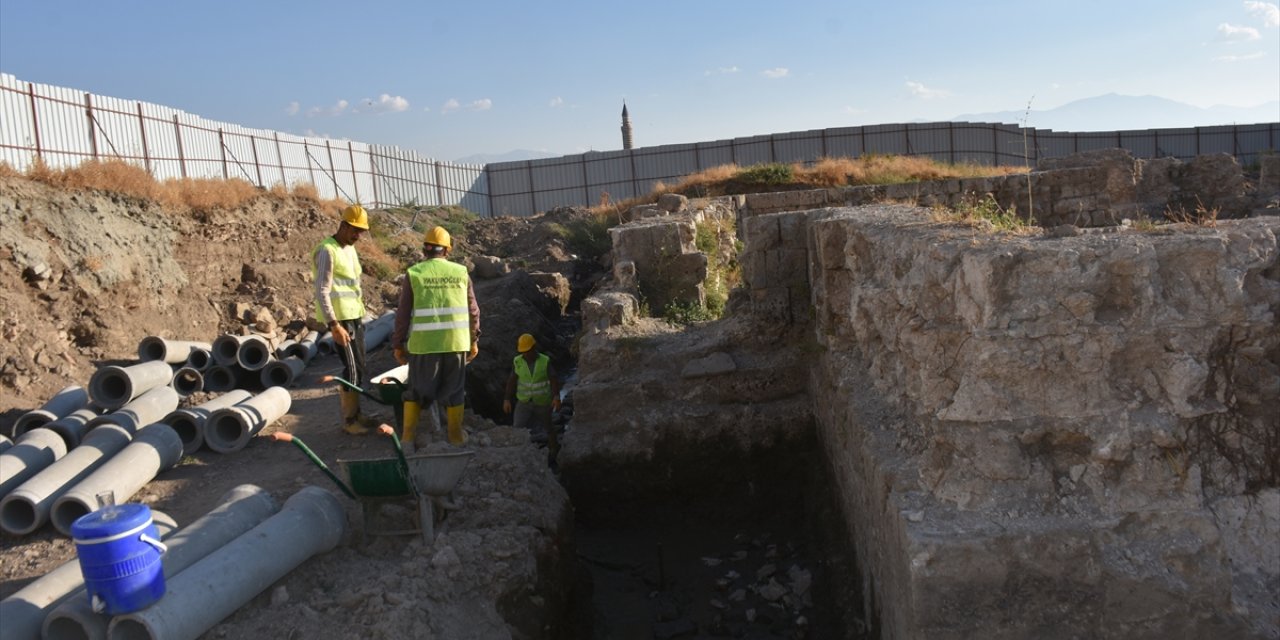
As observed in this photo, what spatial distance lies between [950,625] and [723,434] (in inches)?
138

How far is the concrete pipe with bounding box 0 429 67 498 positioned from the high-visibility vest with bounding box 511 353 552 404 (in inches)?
130

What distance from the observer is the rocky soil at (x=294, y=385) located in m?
4.16

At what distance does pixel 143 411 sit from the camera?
6.10 metres

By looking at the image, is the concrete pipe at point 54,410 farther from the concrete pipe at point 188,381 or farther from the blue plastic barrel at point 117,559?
the blue plastic barrel at point 117,559

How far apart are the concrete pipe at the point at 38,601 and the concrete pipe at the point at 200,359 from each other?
4.80m

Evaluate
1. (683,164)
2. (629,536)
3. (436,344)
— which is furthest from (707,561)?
(683,164)

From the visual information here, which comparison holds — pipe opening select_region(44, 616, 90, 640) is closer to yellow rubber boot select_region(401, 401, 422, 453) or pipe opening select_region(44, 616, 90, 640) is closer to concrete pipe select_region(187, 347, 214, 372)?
yellow rubber boot select_region(401, 401, 422, 453)

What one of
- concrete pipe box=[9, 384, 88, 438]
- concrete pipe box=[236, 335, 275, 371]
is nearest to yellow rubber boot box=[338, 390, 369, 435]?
concrete pipe box=[9, 384, 88, 438]

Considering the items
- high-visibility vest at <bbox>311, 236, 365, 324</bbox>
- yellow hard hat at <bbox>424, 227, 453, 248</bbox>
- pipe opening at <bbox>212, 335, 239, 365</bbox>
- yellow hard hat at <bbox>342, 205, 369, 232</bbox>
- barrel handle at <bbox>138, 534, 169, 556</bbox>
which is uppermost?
yellow hard hat at <bbox>342, 205, 369, 232</bbox>

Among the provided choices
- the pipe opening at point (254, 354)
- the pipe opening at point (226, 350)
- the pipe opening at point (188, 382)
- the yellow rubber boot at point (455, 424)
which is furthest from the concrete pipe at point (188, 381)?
the yellow rubber boot at point (455, 424)

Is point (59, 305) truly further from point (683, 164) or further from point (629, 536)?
point (683, 164)

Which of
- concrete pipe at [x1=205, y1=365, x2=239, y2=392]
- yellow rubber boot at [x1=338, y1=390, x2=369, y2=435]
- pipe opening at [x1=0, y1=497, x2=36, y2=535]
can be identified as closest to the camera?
pipe opening at [x1=0, y1=497, x2=36, y2=535]

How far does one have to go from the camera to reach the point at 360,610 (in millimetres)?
3951

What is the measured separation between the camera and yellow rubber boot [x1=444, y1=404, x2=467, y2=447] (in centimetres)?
588
